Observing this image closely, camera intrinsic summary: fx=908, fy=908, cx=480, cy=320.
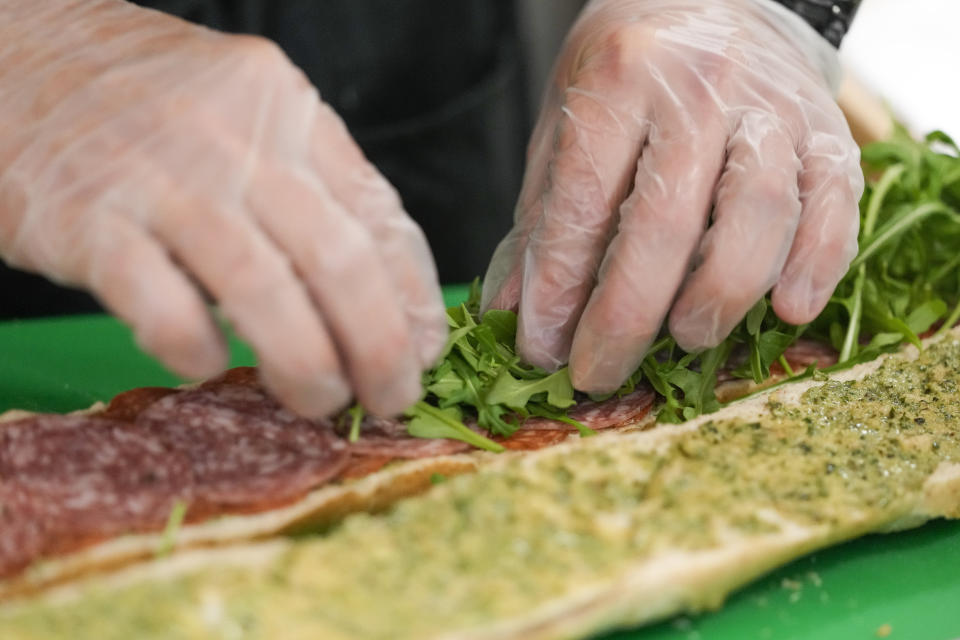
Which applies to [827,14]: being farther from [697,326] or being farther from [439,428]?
[439,428]

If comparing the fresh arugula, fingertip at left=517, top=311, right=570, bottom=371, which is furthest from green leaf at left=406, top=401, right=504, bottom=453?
fingertip at left=517, top=311, right=570, bottom=371

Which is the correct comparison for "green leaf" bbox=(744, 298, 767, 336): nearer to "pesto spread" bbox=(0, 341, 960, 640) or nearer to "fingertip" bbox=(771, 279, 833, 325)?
"fingertip" bbox=(771, 279, 833, 325)

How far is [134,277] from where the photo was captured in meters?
1.79

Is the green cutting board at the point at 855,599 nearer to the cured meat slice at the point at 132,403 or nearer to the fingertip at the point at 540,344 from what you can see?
the fingertip at the point at 540,344

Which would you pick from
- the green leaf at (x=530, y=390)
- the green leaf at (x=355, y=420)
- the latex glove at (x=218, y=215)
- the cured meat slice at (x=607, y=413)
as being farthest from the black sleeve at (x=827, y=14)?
the green leaf at (x=355, y=420)

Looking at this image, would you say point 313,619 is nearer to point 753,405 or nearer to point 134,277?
point 134,277

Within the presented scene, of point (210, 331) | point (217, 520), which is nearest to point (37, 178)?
point (210, 331)

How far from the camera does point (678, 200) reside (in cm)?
237

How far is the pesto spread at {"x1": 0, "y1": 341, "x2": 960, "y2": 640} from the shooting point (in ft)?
5.16

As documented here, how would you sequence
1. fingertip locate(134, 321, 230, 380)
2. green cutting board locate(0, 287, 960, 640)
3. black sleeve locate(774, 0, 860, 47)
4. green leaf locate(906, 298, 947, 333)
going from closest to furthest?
fingertip locate(134, 321, 230, 380)
green cutting board locate(0, 287, 960, 640)
green leaf locate(906, 298, 947, 333)
black sleeve locate(774, 0, 860, 47)

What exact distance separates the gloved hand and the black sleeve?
578 mm

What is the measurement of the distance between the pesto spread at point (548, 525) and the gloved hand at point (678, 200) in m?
0.31

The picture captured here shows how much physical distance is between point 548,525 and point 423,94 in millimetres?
2826

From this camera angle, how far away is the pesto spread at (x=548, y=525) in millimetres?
1572
